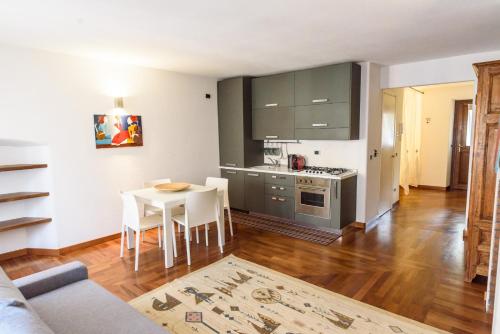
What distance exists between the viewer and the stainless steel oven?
4.32 m

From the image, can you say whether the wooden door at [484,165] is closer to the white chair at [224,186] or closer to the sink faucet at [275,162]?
the white chair at [224,186]

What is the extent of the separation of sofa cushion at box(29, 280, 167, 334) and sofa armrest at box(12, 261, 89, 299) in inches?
1.4

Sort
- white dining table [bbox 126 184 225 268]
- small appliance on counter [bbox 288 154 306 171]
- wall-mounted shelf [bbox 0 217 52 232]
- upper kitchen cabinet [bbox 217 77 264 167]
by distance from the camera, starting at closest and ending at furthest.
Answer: white dining table [bbox 126 184 225 268], wall-mounted shelf [bbox 0 217 52 232], small appliance on counter [bbox 288 154 306 171], upper kitchen cabinet [bbox 217 77 264 167]

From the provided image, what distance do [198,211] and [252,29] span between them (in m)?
1.99

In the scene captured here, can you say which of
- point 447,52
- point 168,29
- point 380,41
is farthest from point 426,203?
point 168,29

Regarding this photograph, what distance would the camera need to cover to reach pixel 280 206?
4.84 metres

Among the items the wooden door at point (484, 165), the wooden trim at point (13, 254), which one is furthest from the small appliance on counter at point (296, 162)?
the wooden trim at point (13, 254)

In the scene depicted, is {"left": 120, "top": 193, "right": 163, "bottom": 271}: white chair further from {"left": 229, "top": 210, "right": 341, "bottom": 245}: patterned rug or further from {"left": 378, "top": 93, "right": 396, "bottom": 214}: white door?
{"left": 378, "top": 93, "right": 396, "bottom": 214}: white door

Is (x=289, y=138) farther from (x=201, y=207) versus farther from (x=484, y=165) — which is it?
(x=484, y=165)

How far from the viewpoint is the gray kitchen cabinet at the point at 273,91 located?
4.77m

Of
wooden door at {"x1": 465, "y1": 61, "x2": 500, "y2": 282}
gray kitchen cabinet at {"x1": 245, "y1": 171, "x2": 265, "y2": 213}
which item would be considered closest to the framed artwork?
gray kitchen cabinet at {"x1": 245, "y1": 171, "x2": 265, "y2": 213}

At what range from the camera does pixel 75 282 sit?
2133 millimetres

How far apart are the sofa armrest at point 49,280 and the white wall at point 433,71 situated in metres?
4.48

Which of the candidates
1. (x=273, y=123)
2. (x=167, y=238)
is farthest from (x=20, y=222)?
(x=273, y=123)
